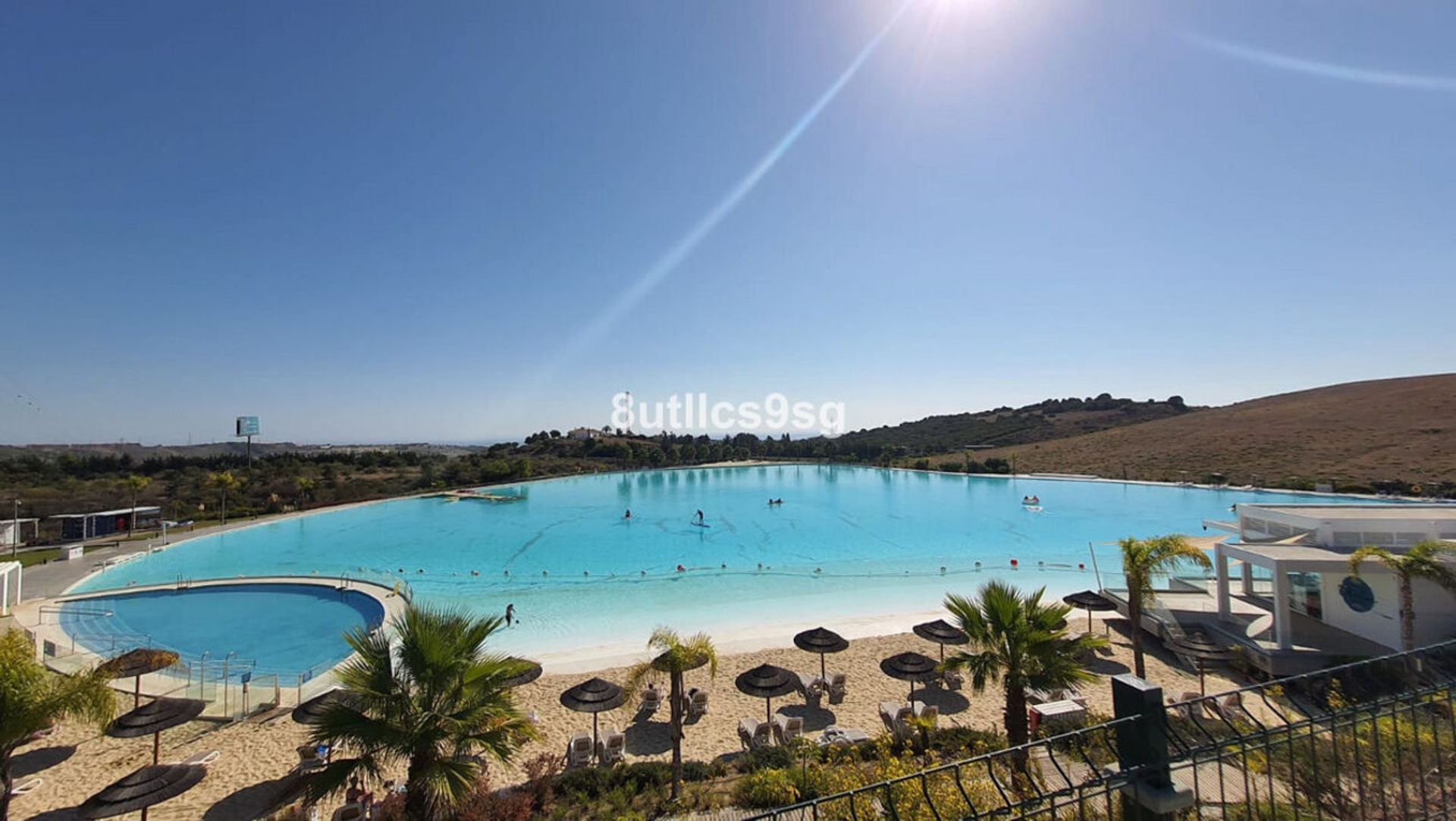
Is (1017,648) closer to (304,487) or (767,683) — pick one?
(767,683)

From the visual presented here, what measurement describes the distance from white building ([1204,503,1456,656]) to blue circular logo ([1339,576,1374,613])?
2cm

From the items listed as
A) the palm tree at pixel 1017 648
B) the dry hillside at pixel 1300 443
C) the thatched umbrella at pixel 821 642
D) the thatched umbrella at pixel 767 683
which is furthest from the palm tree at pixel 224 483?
the dry hillside at pixel 1300 443

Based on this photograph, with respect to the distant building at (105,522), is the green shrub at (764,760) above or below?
below

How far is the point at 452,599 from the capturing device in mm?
20859

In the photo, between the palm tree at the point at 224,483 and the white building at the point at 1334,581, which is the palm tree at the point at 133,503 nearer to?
the palm tree at the point at 224,483

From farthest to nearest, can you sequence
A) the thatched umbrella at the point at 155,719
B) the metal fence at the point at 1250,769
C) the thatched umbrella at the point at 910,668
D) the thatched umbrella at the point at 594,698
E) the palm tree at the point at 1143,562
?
the palm tree at the point at 1143,562
the thatched umbrella at the point at 910,668
the thatched umbrella at the point at 594,698
the thatched umbrella at the point at 155,719
the metal fence at the point at 1250,769

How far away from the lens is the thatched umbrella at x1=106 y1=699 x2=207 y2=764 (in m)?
8.06

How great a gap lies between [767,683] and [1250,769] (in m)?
7.42

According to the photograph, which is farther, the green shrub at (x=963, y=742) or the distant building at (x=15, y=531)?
the distant building at (x=15, y=531)

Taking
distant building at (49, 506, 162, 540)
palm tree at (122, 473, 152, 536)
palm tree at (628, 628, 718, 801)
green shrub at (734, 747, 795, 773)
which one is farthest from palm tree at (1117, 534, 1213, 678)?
distant building at (49, 506, 162, 540)

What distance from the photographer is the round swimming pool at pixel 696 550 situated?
19766 millimetres

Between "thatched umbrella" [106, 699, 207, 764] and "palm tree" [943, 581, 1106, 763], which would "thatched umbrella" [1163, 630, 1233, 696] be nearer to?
"palm tree" [943, 581, 1106, 763]

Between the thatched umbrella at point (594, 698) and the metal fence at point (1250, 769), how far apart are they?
18.5ft

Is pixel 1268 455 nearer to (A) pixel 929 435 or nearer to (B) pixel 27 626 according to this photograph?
(A) pixel 929 435
